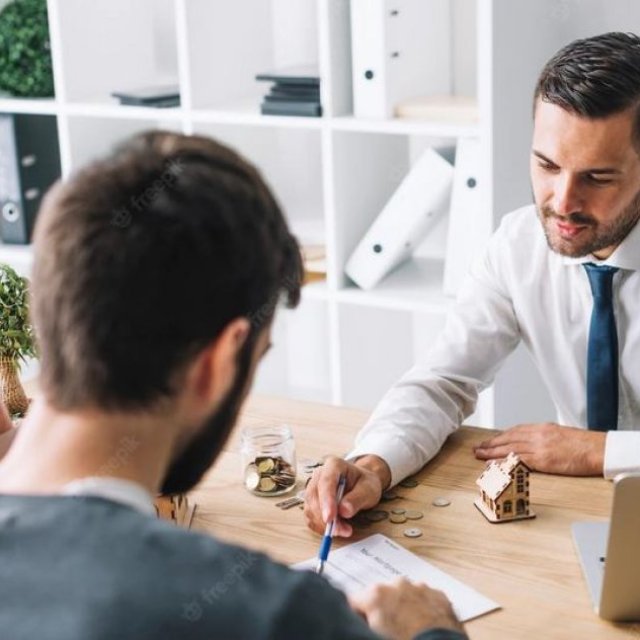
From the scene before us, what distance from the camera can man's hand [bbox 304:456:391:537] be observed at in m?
1.63

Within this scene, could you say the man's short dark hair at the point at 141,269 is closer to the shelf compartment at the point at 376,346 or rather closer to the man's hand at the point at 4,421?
the man's hand at the point at 4,421

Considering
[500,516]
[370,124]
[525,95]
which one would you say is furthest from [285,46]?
[500,516]

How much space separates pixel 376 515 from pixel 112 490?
76cm

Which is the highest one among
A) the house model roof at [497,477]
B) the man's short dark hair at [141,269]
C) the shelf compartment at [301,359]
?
the man's short dark hair at [141,269]

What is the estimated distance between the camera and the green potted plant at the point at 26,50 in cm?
333

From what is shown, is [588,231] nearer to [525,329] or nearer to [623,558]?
[525,329]

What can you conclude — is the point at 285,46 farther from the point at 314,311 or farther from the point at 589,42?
the point at 589,42

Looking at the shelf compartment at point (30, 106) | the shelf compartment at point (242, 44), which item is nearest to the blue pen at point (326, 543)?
the shelf compartment at point (242, 44)

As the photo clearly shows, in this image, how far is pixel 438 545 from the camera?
5.17 feet

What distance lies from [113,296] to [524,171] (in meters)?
1.89

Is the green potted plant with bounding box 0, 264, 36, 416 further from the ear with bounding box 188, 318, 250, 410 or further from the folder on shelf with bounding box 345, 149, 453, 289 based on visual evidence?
the folder on shelf with bounding box 345, 149, 453, 289

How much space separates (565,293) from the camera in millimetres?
2188

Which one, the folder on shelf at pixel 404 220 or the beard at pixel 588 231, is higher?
the beard at pixel 588 231

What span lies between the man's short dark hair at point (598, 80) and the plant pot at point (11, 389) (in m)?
1.02
